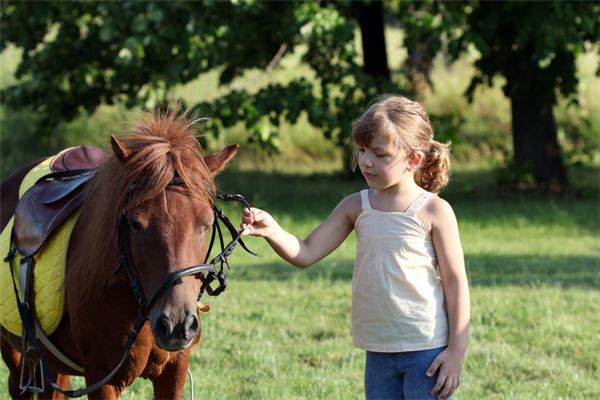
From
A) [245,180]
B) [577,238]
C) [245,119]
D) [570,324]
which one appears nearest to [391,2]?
[245,180]

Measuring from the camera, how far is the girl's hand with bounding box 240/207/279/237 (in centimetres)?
337

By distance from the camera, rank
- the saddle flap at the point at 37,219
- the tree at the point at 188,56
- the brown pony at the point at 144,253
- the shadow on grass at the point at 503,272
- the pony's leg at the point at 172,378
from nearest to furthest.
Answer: the brown pony at the point at 144,253
the pony's leg at the point at 172,378
the saddle flap at the point at 37,219
the shadow on grass at the point at 503,272
the tree at the point at 188,56

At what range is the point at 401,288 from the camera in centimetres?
327

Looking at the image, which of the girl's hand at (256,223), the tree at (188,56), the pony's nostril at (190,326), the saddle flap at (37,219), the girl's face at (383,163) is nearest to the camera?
the pony's nostril at (190,326)

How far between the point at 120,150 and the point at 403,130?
1.00 meters

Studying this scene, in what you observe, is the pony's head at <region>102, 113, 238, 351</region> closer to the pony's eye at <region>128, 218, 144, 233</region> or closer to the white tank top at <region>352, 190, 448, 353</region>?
the pony's eye at <region>128, 218, 144, 233</region>

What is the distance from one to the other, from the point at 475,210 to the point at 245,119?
11.8 feet

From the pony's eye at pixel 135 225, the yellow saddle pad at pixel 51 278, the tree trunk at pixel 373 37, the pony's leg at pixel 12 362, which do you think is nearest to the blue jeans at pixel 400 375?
the pony's eye at pixel 135 225

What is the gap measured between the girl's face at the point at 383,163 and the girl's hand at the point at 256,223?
0.39 meters

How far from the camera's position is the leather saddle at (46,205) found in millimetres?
3924

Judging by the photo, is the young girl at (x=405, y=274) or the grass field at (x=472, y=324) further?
the grass field at (x=472, y=324)

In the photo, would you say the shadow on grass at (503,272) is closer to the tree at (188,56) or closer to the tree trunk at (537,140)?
the tree at (188,56)

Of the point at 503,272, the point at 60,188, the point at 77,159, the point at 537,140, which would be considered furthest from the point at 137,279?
the point at 537,140

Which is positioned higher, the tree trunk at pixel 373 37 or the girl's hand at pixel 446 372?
the tree trunk at pixel 373 37
